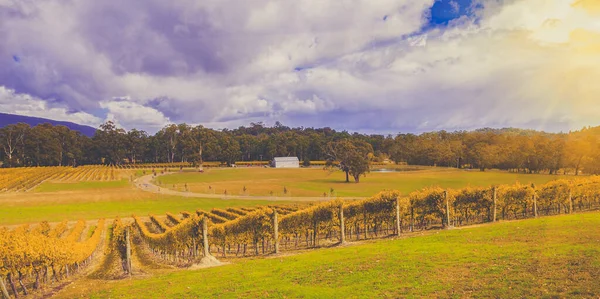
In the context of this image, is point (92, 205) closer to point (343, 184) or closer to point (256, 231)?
point (256, 231)

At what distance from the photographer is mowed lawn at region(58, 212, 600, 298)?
12641 millimetres

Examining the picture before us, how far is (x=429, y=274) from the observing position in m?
14.7

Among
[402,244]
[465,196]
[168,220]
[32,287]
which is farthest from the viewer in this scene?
[168,220]

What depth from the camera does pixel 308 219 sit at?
107 feet

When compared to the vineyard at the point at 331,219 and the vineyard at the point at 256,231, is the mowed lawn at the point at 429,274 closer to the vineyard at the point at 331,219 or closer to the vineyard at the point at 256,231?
the vineyard at the point at 256,231

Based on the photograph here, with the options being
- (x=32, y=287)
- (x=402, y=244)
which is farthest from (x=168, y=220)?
(x=402, y=244)

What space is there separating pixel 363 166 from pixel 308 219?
76852 mm

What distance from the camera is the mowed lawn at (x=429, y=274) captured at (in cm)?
1264

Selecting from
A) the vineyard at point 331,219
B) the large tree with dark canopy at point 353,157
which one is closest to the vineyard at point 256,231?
the vineyard at point 331,219

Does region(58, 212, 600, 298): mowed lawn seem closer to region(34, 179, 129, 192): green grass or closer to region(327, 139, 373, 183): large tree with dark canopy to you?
region(327, 139, 373, 183): large tree with dark canopy

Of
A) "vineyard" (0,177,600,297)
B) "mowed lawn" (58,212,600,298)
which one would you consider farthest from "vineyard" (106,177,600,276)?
"mowed lawn" (58,212,600,298)

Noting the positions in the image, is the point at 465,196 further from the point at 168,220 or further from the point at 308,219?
the point at 168,220

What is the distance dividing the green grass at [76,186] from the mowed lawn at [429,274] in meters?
96.7

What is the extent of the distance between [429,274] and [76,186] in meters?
113
